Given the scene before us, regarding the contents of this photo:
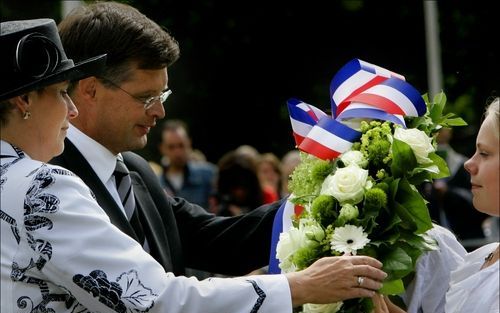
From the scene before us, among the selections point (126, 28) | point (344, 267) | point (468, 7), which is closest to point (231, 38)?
point (468, 7)

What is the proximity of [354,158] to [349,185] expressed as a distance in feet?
0.52

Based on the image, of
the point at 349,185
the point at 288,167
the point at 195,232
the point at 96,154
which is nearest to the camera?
the point at 349,185

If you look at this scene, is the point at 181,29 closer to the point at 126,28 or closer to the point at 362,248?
the point at 126,28

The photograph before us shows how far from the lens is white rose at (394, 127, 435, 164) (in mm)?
3816

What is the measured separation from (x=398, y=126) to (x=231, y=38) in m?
10.3

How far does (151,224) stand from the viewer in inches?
181

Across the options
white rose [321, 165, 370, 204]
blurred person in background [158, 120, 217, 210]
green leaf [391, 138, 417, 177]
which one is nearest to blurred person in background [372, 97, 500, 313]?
green leaf [391, 138, 417, 177]

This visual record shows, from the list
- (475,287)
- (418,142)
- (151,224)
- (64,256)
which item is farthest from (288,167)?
(64,256)

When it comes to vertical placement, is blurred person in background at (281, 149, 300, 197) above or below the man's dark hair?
below

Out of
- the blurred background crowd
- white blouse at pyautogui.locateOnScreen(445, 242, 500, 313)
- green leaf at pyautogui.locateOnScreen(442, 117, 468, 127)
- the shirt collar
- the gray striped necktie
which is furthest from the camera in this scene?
the blurred background crowd

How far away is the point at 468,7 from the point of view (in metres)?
12.2

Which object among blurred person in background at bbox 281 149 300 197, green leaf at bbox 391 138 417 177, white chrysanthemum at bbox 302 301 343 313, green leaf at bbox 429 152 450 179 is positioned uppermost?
green leaf at bbox 391 138 417 177

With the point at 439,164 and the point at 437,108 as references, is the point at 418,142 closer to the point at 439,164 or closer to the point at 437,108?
the point at 439,164

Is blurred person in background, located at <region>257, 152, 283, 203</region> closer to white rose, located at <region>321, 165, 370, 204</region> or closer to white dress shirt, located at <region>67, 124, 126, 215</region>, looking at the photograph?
white dress shirt, located at <region>67, 124, 126, 215</region>
